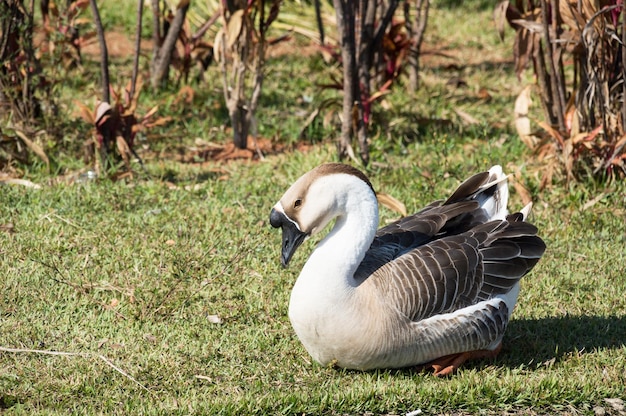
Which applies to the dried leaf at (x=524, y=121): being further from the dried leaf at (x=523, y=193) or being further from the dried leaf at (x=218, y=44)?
the dried leaf at (x=218, y=44)

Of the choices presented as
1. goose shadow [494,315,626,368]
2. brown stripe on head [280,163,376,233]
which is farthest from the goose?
goose shadow [494,315,626,368]

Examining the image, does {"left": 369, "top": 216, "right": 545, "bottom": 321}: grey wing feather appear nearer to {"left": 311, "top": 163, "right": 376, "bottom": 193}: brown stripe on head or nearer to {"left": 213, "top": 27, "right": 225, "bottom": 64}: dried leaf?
{"left": 311, "top": 163, "right": 376, "bottom": 193}: brown stripe on head

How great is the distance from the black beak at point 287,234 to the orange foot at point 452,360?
0.90 meters

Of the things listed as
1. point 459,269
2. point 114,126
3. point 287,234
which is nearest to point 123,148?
point 114,126

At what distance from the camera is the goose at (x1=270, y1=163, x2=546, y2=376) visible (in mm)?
4074

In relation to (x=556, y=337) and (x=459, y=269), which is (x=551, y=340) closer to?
(x=556, y=337)

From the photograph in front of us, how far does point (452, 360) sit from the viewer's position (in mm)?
4441

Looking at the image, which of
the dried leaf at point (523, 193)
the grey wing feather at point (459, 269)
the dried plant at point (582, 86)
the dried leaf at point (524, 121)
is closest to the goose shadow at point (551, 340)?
the grey wing feather at point (459, 269)

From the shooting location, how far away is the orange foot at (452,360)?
14.2 feet

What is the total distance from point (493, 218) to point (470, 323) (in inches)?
31.1

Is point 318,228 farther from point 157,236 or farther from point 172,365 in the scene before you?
point 157,236

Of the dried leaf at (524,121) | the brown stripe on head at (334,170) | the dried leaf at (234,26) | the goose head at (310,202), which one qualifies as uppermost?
the dried leaf at (234,26)

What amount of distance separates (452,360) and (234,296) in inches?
53.5

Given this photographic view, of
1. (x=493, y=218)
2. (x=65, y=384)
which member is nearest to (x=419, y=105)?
(x=493, y=218)
